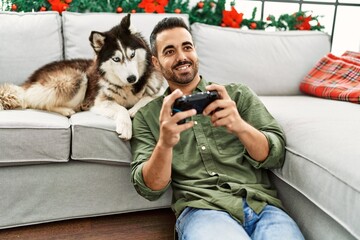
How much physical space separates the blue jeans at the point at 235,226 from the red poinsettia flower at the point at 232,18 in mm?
1791

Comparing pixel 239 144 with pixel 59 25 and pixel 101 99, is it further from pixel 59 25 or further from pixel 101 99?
pixel 59 25

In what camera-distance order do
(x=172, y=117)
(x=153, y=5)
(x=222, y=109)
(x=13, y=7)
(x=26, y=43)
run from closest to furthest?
(x=172, y=117) < (x=222, y=109) < (x=26, y=43) < (x=13, y=7) < (x=153, y=5)

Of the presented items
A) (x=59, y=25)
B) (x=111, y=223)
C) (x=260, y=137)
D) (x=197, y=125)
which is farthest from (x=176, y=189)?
(x=59, y=25)

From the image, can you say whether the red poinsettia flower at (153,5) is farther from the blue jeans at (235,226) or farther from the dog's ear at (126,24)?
the blue jeans at (235,226)

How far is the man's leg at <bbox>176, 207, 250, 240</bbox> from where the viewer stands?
3.19 feet

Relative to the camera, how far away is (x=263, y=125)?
4.04 ft

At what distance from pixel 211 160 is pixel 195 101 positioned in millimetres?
362

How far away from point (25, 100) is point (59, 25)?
644mm

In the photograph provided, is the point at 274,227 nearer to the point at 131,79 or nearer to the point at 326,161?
the point at 326,161

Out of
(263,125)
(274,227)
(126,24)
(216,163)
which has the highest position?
(126,24)

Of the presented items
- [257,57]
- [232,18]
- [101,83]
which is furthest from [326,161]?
[232,18]

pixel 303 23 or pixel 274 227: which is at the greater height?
pixel 303 23

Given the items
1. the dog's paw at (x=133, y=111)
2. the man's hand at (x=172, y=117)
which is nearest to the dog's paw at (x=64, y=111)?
the dog's paw at (x=133, y=111)

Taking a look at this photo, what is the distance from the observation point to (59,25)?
2.08 meters
